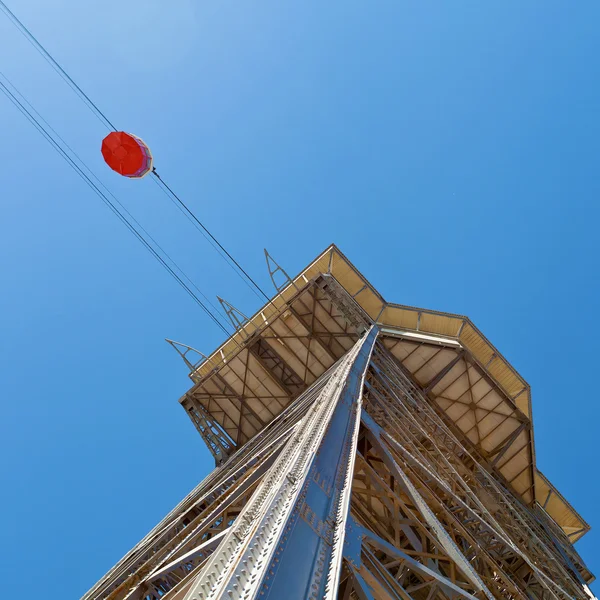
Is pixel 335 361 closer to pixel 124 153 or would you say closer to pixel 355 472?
pixel 124 153

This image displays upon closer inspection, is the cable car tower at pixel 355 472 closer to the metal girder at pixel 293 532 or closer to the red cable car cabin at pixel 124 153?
the metal girder at pixel 293 532

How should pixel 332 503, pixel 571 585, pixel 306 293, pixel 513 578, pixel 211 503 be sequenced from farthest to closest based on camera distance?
pixel 306 293 → pixel 571 585 → pixel 513 578 → pixel 211 503 → pixel 332 503

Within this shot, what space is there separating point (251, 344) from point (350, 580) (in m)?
16.9

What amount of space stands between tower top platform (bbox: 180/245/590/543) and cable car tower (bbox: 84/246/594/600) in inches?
2.3

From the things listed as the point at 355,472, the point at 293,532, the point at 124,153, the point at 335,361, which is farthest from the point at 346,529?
the point at 335,361

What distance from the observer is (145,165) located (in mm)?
15680

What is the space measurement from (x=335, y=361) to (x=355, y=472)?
10.9 meters

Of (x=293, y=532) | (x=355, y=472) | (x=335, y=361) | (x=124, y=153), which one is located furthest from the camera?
(x=335, y=361)

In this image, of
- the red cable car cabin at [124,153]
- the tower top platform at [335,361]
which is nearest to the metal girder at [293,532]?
the red cable car cabin at [124,153]

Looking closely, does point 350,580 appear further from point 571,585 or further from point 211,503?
point 571,585

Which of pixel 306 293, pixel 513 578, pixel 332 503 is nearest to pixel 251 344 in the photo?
pixel 306 293

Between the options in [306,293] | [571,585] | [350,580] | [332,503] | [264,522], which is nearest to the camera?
[264,522]

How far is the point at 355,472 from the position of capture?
10.7 metres

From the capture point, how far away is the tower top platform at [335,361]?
2188cm
